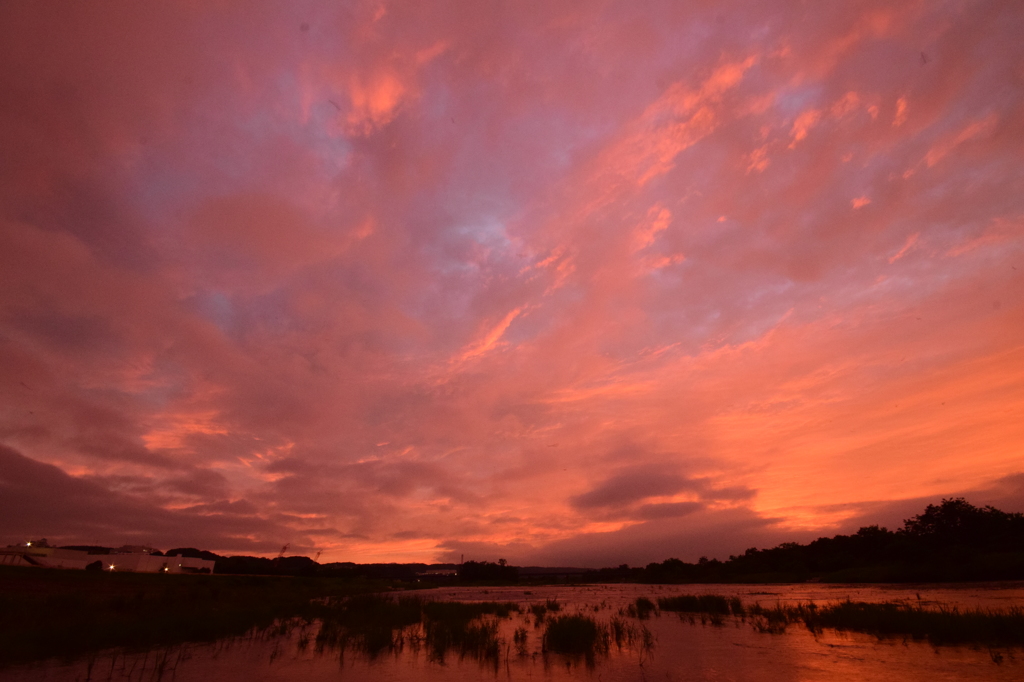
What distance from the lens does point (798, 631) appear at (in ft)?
71.3

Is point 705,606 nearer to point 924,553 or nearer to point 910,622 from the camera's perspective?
point 910,622

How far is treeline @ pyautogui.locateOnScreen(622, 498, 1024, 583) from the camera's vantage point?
6184cm

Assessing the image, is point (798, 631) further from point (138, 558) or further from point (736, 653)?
point (138, 558)

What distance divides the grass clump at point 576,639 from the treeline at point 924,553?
6834cm

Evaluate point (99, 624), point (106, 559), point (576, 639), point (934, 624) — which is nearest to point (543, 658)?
point (576, 639)

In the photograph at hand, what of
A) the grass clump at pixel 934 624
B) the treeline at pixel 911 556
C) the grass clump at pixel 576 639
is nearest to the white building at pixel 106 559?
the treeline at pixel 911 556

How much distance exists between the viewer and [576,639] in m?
19.1

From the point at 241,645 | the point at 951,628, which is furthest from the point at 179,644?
the point at 951,628

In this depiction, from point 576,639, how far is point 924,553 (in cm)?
8461

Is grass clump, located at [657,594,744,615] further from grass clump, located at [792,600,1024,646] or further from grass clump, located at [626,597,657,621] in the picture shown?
grass clump, located at [792,600,1024,646]

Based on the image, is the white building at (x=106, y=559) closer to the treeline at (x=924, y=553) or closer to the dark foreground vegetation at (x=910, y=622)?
the dark foreground vegetation at (x=910, y=622)

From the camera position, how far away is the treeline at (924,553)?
203ft

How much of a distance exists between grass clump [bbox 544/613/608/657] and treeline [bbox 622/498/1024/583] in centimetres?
6834

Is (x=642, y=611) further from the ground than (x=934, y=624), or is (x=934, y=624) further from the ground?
(x=934, y=624)
